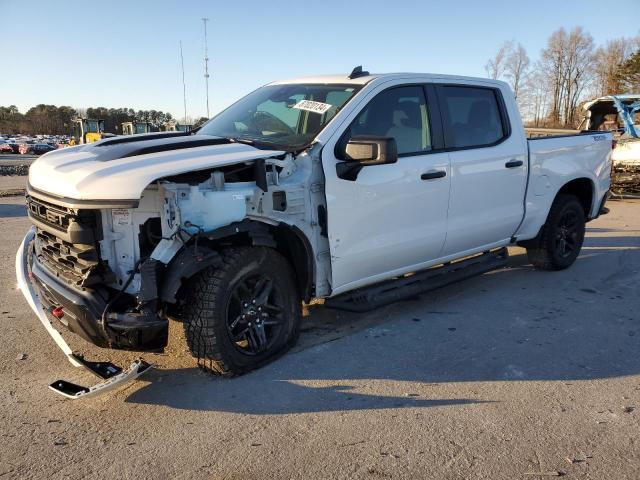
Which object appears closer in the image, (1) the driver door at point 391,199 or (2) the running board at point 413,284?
(1) the driver door at point 391,199

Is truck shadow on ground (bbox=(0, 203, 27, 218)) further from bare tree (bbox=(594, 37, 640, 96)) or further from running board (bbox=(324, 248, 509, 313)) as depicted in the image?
bare tree (bbox=(594, 37, 640, 96))

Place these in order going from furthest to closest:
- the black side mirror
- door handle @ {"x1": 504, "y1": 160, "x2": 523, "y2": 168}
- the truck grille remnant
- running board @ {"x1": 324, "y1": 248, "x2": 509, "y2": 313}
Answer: door handle @ {"x1": 504, "y1": 160, "x2": 523, "y2": 168}, running board @ {"x1": 324, "y1": 248, "x2": 509, "y2": 313}, the black side mirror, the truck grille remnant

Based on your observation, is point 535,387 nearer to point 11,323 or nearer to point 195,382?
point 195,382

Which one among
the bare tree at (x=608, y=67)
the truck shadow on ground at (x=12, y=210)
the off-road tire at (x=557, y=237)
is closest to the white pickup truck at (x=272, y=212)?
the off-road tire at (x=557, y=237)

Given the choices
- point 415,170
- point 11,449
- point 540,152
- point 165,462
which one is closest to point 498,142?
point 540,152

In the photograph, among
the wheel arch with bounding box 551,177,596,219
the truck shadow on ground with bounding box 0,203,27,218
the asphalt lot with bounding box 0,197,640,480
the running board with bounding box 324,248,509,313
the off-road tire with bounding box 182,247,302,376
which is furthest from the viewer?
the truck shadow on ground with bounding box 0,203,27,218

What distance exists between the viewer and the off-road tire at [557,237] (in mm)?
5949

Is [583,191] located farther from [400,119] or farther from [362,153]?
[362,153]

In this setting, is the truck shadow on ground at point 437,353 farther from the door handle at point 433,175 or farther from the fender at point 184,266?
the door handle at point 433,175

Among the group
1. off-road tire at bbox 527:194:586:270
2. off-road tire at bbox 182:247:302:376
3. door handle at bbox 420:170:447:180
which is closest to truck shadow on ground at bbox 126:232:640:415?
off-road tire at bbox 182:247:302:376

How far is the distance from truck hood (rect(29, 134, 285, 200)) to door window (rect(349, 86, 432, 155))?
0.86 metres

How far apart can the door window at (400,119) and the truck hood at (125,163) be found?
86 cm

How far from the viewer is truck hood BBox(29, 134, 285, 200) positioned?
116 inches

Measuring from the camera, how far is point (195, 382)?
3500 millimetres
